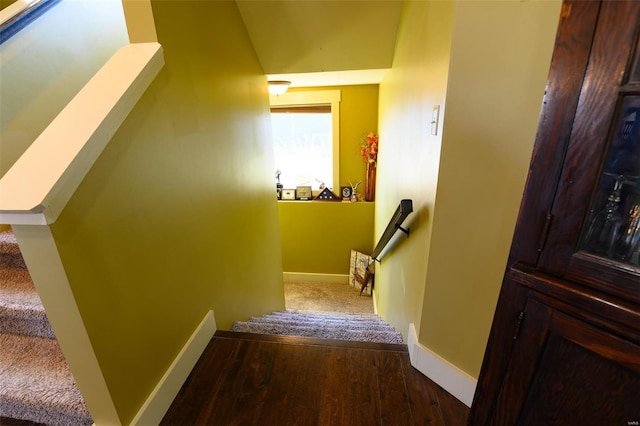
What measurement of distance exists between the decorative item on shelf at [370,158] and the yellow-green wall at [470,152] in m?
2.47

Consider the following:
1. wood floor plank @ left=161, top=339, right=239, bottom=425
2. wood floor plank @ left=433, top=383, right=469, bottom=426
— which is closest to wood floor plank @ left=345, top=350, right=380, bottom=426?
wood floor plank @ left=433, top=383, right=469, bottom=426

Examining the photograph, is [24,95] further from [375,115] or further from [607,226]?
[375,115]

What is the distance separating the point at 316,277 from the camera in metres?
4.64

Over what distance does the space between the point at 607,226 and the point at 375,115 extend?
3.66 m

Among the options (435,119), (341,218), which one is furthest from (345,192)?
(435,119)

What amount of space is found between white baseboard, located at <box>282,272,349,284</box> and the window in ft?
4.82

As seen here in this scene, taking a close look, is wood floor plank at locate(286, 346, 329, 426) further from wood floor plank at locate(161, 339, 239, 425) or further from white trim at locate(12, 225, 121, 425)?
white trim at locate(12, 225, 121, 425)

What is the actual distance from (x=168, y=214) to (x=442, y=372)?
4.52ft

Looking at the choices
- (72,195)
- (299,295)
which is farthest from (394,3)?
(299,295)

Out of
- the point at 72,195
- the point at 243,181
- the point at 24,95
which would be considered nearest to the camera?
the point at 72,195

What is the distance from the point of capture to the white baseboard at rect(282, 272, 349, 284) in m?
4.57

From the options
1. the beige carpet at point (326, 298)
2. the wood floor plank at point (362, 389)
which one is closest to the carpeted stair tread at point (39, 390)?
the wood floor plank at point (362, 389)

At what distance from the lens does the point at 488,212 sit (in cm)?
97

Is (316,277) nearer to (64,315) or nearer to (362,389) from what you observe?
(362,389)
